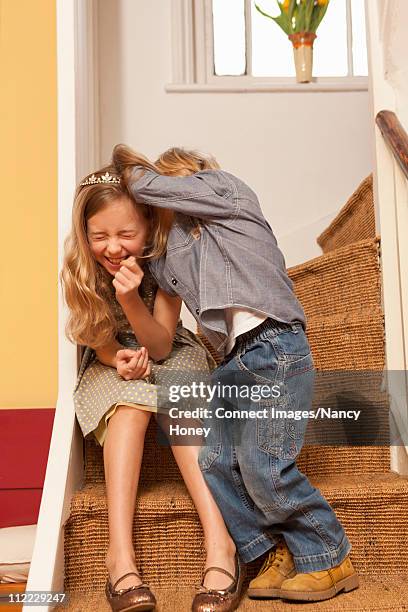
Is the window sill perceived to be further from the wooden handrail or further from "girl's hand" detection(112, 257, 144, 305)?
"girl's hand" detection(112, 257, 144, 305)

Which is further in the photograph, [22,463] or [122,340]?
A: [22,463]

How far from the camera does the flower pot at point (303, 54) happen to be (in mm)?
2613

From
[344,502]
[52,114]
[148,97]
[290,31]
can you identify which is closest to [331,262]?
[344,502]

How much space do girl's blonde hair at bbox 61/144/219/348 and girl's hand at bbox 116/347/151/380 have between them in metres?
0.07

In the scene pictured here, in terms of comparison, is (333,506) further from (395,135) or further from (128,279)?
(395,135)

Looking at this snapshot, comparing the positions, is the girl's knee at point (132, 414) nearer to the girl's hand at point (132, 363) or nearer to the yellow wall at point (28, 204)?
the girl's hand at point (132, 363)

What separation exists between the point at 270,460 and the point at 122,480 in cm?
26

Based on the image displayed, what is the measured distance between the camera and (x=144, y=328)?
143 centimetres

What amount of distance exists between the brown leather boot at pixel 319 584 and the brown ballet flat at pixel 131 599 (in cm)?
23

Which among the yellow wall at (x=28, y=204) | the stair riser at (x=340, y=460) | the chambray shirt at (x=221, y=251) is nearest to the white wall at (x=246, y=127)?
the yellow wall at (x=28, y=204)

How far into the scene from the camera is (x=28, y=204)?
187 centimetres

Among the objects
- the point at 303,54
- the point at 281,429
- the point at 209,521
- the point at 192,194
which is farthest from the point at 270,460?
the point at 303,54

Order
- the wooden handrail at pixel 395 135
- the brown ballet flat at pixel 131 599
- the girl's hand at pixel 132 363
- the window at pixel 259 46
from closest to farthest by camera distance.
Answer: the brown ballet flat at pixel 131 599, the girl's hand at pixel 132 363, the wooden handrail at pixel 395 135, the window at pixel 259 46

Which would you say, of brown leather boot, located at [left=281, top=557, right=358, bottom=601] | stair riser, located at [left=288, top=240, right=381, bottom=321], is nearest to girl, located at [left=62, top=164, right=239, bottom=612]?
brown leather boot, located at [left=281, top=557, right=358, bottom=601]
